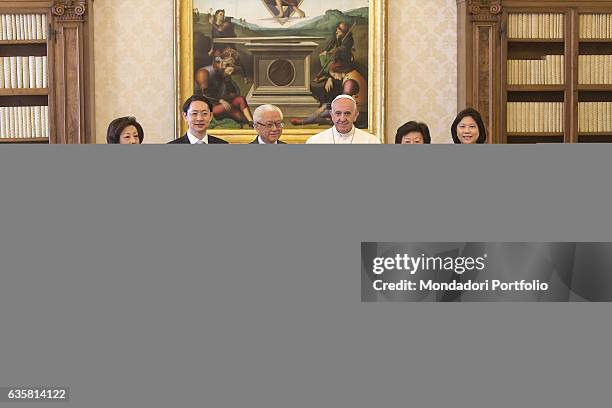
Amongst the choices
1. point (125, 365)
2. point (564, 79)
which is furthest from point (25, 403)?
point (564, 79)

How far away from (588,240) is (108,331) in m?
0.73

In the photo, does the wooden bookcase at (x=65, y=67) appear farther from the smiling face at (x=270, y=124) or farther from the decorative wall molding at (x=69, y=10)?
the smiling face at (x=270, y=124)

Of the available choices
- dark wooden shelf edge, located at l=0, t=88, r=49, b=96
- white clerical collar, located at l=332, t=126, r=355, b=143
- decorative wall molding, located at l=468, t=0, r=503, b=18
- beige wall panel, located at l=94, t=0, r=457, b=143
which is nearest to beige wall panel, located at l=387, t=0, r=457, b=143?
beige wall panel, located at l=94, t=0, r=457, b=143

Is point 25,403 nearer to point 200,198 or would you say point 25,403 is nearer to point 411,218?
point 200,198

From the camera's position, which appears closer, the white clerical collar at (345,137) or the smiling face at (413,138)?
the smiling face at (413,138)

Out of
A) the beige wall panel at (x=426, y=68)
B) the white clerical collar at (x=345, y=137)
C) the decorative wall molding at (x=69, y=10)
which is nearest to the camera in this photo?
the white clerical collar at (x=345, y=137)

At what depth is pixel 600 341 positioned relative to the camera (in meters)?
1.33

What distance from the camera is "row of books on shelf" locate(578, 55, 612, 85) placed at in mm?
8281

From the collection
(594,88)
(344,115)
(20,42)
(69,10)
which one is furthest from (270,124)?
(594,88)

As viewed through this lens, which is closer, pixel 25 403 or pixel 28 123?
pixel 25 403

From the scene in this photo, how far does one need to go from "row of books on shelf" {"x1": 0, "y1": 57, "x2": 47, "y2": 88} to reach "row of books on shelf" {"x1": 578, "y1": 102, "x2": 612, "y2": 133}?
16.2 ft

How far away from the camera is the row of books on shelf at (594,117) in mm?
8328

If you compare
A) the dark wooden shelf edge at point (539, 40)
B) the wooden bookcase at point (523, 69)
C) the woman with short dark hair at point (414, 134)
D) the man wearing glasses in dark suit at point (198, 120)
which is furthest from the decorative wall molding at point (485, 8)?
the man wearing glasses in dark suit at point (198, 120)

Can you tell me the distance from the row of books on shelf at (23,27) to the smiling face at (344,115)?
313 centimetres
